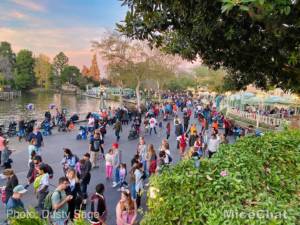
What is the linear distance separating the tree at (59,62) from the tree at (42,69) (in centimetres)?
585

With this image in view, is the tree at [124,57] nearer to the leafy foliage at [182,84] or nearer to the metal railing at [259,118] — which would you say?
the metal railing at [259,118]

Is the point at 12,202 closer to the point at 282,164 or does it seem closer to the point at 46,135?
the point at 282,164

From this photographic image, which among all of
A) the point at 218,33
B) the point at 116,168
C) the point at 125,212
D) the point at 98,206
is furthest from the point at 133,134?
the point at 125,212

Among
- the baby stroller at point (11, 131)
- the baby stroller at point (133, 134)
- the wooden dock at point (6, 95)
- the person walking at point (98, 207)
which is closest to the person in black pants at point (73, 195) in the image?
the person walking at point (98, 207)

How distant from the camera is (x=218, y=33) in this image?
6.76m

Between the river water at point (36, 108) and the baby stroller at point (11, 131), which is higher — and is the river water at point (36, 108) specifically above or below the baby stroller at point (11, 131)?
below

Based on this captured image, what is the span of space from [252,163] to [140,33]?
456 centimetres

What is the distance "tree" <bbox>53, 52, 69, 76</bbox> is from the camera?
4085 inches

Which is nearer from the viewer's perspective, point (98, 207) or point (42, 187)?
point (98, 207)

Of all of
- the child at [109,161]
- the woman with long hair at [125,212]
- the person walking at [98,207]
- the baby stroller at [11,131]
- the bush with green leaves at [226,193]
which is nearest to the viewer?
the bush with green leaves at [226,193]

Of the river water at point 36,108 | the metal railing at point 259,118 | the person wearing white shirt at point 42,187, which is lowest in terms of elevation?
the river water at point 36,108

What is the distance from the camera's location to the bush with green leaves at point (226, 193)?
2588mm

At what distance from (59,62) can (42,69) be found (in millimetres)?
9738

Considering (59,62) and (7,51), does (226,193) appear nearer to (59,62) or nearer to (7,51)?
(7,51)
